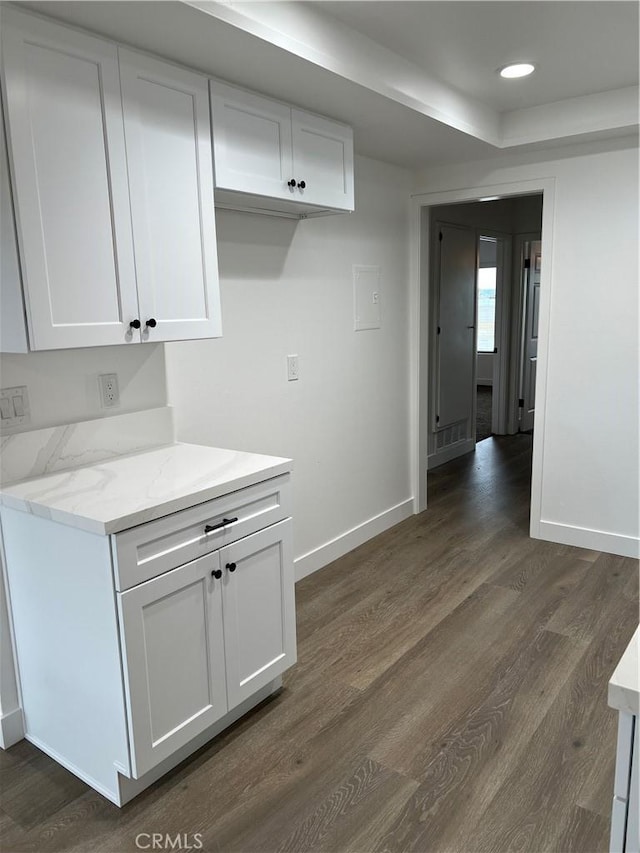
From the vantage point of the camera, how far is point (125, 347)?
239 cm

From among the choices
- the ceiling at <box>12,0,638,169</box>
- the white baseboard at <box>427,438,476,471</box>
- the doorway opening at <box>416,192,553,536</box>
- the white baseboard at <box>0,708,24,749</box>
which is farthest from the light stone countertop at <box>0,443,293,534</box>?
the white baseboard at <box>427,438,476,471</box>

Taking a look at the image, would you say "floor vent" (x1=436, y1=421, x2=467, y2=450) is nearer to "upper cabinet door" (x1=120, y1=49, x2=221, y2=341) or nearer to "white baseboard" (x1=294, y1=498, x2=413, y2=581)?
"white baseboard" (x1=294, y1=498, x2=413, y2=581)

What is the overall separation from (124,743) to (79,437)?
3.28 ft

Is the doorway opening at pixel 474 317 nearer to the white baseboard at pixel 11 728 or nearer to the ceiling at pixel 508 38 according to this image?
the ceiling at pixel 508 38

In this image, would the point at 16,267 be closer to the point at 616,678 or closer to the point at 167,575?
the point at 167,575

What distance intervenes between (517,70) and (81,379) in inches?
88.6

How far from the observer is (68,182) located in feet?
5.98

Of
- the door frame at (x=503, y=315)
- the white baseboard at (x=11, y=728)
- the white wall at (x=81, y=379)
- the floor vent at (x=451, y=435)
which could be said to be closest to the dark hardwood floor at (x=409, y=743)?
the white baseboard at (x=11, y=728)

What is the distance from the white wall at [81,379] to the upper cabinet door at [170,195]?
312 mm

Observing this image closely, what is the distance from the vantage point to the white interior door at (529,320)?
636 cm

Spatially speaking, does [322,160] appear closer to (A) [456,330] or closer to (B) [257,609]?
(B) [257,609]

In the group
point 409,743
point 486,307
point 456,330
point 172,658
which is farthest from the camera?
point 486,307

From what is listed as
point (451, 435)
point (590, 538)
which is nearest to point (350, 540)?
point (590, 538)

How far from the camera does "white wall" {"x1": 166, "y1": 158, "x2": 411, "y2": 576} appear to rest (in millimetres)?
2832
